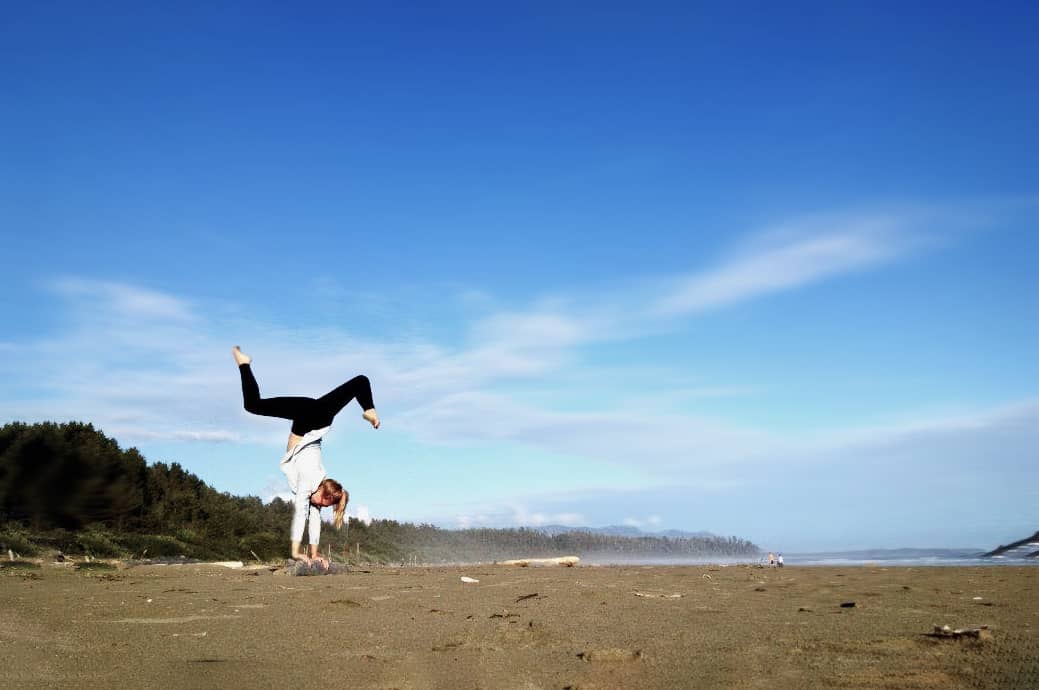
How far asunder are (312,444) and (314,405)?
49 centimetres

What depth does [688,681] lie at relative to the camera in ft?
10.8

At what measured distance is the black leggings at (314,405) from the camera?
9.29 meters

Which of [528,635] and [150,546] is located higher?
[528,635]

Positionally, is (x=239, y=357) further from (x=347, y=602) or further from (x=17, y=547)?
(x=17, y=547)

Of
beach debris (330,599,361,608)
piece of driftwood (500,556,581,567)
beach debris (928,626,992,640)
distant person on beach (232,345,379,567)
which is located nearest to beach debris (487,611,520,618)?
beach debris (330,599,361,608)

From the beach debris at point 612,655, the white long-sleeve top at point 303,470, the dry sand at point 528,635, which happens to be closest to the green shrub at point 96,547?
the white long-sleeve top at point 303,470

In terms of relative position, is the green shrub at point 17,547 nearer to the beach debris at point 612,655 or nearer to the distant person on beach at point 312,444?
the distant person on beach at point 312,444

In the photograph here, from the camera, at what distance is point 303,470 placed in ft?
30.8

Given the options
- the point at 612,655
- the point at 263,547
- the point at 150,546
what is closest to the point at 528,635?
the point at 612,655

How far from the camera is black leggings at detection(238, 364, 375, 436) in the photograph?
9.29 m

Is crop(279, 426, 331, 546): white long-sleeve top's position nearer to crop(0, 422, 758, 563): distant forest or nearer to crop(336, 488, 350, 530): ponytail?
crop(336, 488, 350, 530): ponytail

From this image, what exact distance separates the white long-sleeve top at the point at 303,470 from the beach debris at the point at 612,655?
246 inches

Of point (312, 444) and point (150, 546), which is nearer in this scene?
point (312, 444)

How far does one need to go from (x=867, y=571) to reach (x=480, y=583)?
469cm
